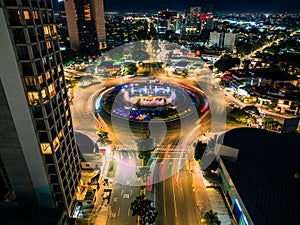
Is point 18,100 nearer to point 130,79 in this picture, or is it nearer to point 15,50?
point 15,50

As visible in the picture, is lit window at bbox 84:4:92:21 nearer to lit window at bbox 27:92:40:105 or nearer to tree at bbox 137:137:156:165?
tree at bbox 137:137:156:165

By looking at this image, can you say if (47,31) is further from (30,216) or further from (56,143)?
(30,216)

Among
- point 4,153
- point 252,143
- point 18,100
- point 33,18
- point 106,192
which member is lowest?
point 106,192

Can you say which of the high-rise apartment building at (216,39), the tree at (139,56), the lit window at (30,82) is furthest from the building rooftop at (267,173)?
the high-rise apartment building at (216,39)

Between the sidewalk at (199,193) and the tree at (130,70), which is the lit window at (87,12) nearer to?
the tree at (130,70)

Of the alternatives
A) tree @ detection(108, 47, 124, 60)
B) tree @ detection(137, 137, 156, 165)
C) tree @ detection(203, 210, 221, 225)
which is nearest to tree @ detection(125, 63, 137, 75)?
tree @ detection(108, 47, 124, 60)

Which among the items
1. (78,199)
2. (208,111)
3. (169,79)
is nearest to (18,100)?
(78,199)
